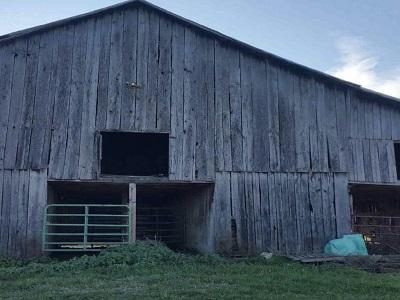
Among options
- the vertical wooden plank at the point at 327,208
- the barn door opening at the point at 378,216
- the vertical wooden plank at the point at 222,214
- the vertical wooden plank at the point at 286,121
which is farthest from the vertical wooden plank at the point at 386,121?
the vertical wooden plank at the point at 222,214

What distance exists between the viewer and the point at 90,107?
12.6 metres

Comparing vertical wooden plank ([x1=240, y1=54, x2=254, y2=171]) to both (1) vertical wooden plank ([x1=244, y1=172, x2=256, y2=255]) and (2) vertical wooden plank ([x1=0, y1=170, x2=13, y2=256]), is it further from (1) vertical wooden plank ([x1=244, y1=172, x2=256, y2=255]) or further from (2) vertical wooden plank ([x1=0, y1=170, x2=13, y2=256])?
(2) vertical wooden plank ([x1=0, y1=170, x2=13, y2=256])

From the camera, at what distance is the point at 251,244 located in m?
12.8

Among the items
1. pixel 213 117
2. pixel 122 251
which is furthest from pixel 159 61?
pixel 122 251

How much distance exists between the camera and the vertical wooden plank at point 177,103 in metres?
12.7

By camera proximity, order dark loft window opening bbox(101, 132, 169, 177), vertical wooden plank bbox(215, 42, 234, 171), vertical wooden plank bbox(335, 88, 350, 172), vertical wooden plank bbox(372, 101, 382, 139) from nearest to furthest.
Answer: vertical wooden plank bbox(215, 42, 234, 171) < vertical wooden plank bbox(335, 88, 350, 172) < vertical wooden plank bbox(372, 101, 382, 139) < dark loft window opening bbox(101, 132, 169, 177)

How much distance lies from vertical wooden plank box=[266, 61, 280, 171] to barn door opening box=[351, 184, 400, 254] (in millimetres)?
2891

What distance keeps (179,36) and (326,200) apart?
6.33 meters

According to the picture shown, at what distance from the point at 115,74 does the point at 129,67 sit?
1.46ft

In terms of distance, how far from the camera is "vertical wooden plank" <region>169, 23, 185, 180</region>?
41.8 ft

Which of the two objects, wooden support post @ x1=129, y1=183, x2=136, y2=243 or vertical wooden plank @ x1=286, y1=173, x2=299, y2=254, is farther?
vertical wooden plank @ x1=286, y1=173, x2=299, y2=254

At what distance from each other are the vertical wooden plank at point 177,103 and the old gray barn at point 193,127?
0.03 metres

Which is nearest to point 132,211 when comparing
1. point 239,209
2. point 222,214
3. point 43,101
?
point 222,214

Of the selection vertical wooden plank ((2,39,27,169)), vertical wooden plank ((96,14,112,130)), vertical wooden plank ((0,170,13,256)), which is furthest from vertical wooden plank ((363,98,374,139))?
vertical wooden plank ((0,170,13,256))
